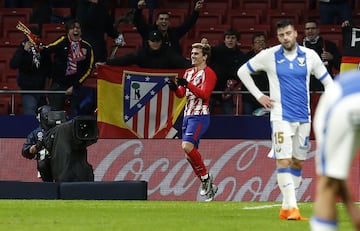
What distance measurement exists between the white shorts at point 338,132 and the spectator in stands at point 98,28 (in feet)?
42.1

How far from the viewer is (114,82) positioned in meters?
19.4

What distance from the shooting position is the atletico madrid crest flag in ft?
63.4

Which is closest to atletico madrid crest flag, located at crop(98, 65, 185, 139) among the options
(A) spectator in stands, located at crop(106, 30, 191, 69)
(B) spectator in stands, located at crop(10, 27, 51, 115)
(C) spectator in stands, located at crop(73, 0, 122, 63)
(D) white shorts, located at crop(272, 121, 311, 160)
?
(A) spectator in stands, located at crop(106, 30, 191, 69)

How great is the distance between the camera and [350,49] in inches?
750

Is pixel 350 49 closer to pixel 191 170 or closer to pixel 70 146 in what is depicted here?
pixel 191 170

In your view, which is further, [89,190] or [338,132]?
[89,190]

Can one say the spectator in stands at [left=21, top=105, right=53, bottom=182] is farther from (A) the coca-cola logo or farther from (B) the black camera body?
(A) the coca-cola logo

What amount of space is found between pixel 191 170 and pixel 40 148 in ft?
8.24

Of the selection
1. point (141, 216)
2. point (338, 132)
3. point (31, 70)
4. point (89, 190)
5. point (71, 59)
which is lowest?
point (89, 190)

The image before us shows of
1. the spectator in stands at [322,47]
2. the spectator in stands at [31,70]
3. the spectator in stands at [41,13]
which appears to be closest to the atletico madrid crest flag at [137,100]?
the spectator in stands at [31,70]

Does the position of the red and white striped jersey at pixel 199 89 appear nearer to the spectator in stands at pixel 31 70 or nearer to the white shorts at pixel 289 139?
the spectator in stands at pixel 31 70

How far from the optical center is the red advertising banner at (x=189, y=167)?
1959cm

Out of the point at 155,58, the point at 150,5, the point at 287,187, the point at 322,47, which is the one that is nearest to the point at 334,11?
the point at 322,47

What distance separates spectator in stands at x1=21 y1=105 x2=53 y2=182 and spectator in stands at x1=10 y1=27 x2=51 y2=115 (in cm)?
71
